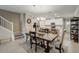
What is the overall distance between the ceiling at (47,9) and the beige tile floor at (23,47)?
499 millimetres

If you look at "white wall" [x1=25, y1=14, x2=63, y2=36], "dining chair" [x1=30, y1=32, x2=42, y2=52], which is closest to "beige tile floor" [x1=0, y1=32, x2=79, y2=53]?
"dining chair" [x1=30, y1=32, x2=42, y2=52]

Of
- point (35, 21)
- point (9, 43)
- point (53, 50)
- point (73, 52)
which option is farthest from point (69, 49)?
point (9, 43)

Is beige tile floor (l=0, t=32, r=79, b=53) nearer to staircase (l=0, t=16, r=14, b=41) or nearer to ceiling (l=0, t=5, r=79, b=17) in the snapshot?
staircase (l=0, t=16, r=14, b=41)

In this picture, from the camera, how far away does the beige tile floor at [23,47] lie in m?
1.75

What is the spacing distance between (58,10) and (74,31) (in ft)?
1.82

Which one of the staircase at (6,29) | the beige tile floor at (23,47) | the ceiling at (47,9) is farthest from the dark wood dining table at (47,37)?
the staircase at (6,29)

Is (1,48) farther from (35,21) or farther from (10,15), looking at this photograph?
(35,21)

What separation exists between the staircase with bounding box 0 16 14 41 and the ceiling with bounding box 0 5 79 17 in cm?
26

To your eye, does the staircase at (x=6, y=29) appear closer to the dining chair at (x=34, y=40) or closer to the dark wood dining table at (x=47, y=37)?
the dining chair at (x=34, y=40)

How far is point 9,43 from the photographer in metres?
1.75

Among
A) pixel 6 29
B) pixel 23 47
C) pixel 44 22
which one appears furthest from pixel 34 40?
pixel 6 29

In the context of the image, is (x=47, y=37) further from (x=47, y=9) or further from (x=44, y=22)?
(x=47, y=9)

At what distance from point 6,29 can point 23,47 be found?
498mm

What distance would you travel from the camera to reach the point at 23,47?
1.79 m
